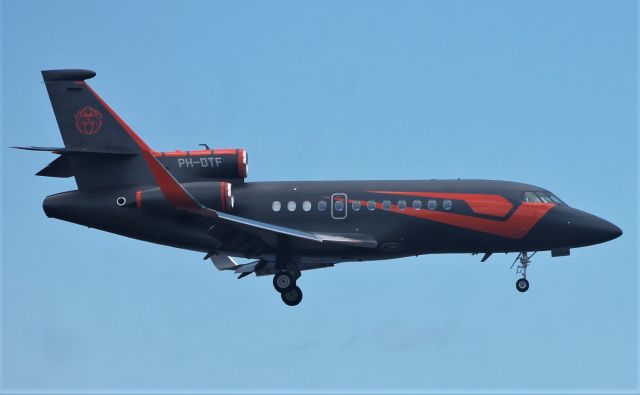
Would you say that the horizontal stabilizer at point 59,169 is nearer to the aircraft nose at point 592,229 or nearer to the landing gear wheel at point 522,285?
the landing gear wheel at point 522,285

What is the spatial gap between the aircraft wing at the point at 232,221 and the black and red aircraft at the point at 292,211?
113mm

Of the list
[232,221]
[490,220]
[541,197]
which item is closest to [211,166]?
[232,221]

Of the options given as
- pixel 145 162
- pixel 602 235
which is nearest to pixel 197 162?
pixel 145 162

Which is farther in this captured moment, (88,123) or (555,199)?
(88,123)

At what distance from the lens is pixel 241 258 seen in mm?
50125

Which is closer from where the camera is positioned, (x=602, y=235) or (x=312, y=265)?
(x=602, y=235)

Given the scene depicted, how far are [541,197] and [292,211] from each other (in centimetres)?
1062

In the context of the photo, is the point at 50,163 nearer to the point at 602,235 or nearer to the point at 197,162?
the point at 197,162

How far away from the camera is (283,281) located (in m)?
47.7

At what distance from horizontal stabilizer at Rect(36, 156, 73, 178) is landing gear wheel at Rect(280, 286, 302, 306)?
1082 centimetres

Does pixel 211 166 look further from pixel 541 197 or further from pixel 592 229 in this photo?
pixel 592 229

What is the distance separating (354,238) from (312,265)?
14.8ft

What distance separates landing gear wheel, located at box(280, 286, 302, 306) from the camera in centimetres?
4841

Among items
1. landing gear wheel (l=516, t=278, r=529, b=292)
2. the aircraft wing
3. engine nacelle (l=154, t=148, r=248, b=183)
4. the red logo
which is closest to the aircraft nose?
landing gear wheel (l=516, t=278, r=529, b=292)
